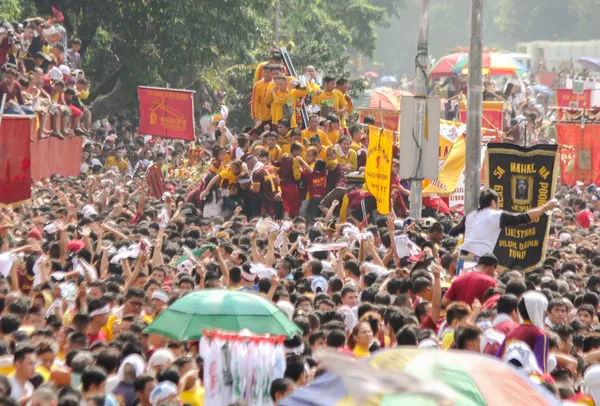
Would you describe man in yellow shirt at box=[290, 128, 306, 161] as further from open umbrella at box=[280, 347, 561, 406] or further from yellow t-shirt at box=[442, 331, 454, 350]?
open umbrella at box=[280, 347, 561, 406]

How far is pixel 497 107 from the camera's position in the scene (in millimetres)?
28938

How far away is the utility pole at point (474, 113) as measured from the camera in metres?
14.7

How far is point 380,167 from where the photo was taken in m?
16.7

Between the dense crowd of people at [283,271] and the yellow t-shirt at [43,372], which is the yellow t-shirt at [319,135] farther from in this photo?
the yellow t-shirt at [43,372]

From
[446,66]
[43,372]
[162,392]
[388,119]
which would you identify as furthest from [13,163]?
[446,66]

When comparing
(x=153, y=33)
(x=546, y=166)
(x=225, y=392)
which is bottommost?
(x=225, y=392)

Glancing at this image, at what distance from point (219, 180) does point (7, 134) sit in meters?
5.55

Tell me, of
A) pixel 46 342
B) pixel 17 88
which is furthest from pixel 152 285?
pixel 17 88

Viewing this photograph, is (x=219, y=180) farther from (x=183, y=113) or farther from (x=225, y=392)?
(x=225, y=392)

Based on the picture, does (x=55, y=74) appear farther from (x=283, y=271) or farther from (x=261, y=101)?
(x=283, y=271)

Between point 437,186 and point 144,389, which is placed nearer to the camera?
point 144,389

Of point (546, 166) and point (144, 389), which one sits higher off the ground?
point (546, 166)

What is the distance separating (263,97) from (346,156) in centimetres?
206

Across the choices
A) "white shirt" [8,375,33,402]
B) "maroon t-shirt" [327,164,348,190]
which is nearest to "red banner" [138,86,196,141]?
"maroon t-shirt" [327,164,348,190]
